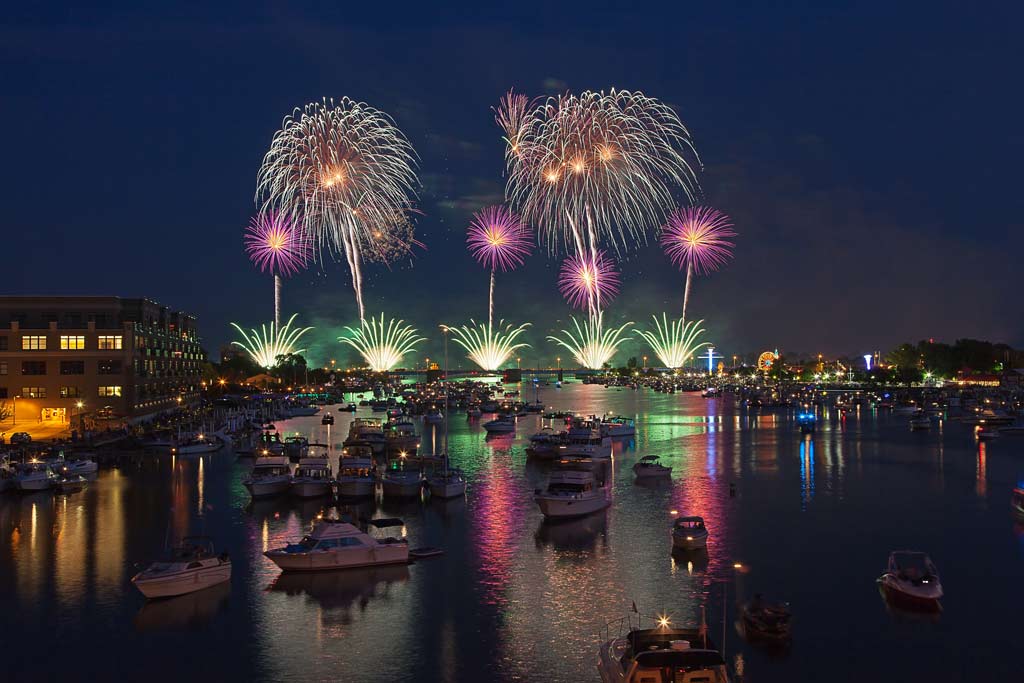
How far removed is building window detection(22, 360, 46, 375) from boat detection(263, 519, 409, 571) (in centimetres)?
4933

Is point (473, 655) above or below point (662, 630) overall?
below

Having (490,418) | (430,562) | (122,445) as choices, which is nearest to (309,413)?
(490,418)

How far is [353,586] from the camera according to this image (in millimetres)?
24953

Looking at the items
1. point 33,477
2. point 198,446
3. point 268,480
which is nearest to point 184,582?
point 268,480

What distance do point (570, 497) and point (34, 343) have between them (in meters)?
51.6

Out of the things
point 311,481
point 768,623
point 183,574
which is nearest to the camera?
point 768,623

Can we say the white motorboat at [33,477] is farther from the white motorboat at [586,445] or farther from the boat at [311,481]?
the white motorboat at [586,445]

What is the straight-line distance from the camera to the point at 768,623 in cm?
2061

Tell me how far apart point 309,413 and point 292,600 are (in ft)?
278

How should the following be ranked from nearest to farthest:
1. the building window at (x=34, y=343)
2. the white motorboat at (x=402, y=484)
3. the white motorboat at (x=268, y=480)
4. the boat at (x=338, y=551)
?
the boat at (x=338, y=551), the white motorboat at (x=402, y=484), the white motorboat at (x=268, y=480), the building window at (x=34, y=343)

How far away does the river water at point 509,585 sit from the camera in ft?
64.1

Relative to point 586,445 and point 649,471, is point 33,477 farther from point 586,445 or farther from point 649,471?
point 649,471

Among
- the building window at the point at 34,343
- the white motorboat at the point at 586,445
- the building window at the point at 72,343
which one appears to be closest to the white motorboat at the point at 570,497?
the white motorboat at the point at 586,445

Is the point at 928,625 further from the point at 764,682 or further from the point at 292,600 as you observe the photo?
the point at 292,600
